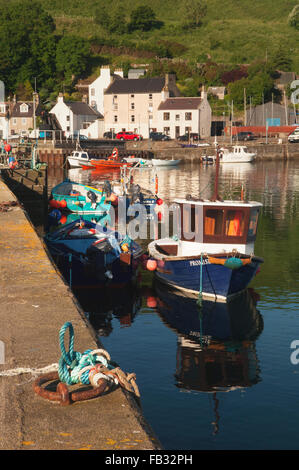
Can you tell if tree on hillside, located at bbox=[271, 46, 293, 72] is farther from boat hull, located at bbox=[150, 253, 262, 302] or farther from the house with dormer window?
boat hull, located at bbox=[150, 253, 262, 302]

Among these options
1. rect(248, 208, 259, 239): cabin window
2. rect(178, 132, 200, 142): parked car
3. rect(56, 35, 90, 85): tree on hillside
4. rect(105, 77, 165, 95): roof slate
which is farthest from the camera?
rect(56, 35, 90, 85): tree on hillside

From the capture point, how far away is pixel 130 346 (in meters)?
17.7

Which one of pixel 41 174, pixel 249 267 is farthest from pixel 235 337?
pixel 41 174

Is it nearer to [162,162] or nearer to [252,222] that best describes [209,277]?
[252,222]

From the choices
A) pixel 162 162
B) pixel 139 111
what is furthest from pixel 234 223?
pixel 139 111

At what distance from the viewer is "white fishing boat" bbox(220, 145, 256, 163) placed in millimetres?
91938

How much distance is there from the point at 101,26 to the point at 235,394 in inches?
6627

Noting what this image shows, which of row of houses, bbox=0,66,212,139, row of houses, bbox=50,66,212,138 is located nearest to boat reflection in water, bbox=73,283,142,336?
row of houses, bbox=50,66,212,138

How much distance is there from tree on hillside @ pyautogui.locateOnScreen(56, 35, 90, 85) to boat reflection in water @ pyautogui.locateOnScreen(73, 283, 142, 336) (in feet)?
376

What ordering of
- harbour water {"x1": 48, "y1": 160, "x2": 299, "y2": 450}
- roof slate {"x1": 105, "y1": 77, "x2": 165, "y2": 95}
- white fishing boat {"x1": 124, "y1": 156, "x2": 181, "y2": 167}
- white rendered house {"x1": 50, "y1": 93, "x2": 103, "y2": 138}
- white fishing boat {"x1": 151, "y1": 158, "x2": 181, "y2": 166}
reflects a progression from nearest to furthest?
1. harbour water {"x1": 48, "y1": 160, "x2": 299, "y2": 450}
2. white fishing boat {"x1": 124, "y1": 156, "x2": 181, "y2": 167}
3. white fishing boat {"x1": 151, "y1": 158, "x2": 181, "y2": 166}
4. white rendered house {"x1": 50, "y1": 93, "x2": 103, "y2": 138}
5. roof slate {"x1": 105, "y1": 77, "x2": 165, "y2": 95}

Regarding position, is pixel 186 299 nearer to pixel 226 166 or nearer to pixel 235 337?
pixel 235 337

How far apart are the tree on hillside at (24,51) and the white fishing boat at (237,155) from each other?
181 feet

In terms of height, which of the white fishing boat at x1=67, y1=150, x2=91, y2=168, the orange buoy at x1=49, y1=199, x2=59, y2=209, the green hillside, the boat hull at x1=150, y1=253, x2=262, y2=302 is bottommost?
the boat hull at x1=150, y1=253, x2=262, y2=302

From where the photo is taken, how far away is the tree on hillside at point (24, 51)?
131m
